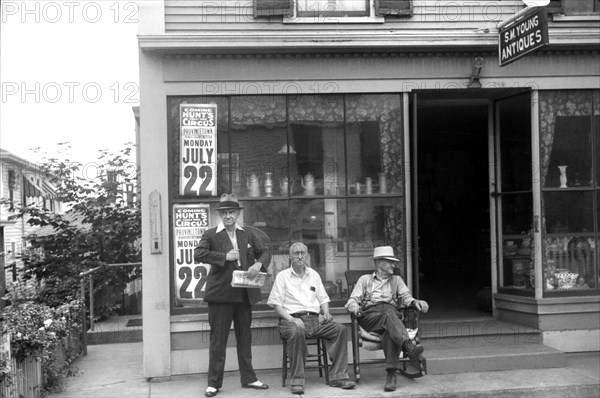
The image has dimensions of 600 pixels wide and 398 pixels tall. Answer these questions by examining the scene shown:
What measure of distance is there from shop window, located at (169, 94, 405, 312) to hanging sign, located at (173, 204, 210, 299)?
0.36ft

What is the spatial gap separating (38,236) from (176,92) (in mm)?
5772

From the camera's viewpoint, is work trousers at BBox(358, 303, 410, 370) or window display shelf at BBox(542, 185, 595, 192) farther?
window display shelf at BBox(542, 185, 595, 192)

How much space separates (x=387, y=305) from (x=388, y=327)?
37cm

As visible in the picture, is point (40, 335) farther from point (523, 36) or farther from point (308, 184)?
point (523, 36)

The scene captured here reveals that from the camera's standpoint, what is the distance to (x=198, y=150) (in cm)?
868

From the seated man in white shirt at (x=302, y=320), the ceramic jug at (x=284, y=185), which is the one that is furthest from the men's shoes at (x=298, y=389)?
the ceramic jug at (x=284, y=185)

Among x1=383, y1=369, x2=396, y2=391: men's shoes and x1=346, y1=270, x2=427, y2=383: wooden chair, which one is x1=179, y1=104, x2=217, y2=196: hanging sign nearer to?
x1=346, y1=270, x2=427, y2=383: wooden chair

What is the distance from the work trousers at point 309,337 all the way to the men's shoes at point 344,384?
0.03 metres

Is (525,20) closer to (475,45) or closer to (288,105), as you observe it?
(475,45)

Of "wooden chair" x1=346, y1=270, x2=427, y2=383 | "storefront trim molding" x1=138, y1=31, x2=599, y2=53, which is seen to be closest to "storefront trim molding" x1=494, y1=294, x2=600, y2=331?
"wooden chair" x1=346, y1=270, x2=427, y2=383

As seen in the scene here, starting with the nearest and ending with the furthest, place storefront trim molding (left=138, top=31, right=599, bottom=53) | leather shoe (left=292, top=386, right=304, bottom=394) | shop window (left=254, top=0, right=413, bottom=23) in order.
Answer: leather shoe (left=292, top=386, right=304, bottom=394)
storefront trim molding (left=138, top=31, right=599, bottom=53)
shop window (left=254, top=0, right=413, bottom=23)

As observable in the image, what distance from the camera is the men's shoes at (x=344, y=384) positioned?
7.74m

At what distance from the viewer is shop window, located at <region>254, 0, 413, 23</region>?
8883mm

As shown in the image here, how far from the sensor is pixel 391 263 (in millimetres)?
8273
